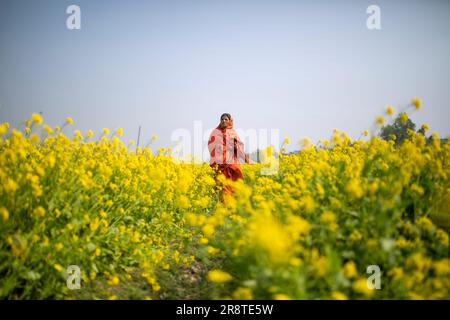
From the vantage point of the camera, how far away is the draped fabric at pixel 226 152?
5672mm

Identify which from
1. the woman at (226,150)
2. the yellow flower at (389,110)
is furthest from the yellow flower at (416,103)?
the woman at (226,150)

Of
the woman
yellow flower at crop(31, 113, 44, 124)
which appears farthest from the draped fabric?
yellow flower at crop(31, 113, 44, 124)

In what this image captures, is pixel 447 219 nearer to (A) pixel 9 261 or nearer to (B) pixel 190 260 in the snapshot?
(B) pixel 190 260

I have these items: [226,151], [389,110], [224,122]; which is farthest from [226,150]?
[389,110]

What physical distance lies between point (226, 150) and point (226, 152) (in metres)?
0.05

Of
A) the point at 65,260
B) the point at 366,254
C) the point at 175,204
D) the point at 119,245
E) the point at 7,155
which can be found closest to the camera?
the point at 366,254

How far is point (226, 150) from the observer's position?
5.73 meters

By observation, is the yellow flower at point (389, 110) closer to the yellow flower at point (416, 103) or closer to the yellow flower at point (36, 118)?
the yellow flower at point (416, 103)

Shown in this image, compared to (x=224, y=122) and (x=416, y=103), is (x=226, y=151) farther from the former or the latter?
(x=416, y=103)

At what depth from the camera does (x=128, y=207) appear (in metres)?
3.32

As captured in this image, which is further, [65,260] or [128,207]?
[128,207]

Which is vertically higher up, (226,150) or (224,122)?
(224,122)
